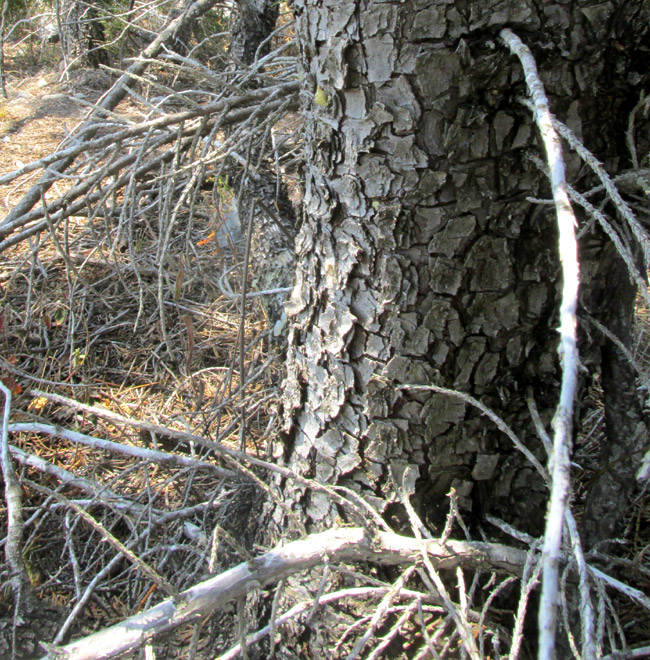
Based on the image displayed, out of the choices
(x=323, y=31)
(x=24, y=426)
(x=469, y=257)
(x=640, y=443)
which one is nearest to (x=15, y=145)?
(x=24, y=426)

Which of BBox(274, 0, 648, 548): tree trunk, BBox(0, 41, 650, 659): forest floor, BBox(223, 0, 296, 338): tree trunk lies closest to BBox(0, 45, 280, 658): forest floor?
BBox(0, 41, 650, 659): forest floor

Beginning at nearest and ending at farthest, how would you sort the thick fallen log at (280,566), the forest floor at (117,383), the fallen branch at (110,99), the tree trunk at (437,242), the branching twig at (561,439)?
the branching twig at (561,439)
the thick fallen log at (280,566)
the tree trunk at (437,242)
the fallen branch at (110,99)
the forest floor at (117,383)

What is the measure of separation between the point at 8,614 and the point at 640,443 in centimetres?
184

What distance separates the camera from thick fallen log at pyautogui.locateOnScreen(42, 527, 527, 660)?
0.89m

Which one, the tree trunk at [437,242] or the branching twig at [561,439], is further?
the tree trunk at [437,242]

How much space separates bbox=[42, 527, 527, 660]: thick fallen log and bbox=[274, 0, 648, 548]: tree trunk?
0.15 m

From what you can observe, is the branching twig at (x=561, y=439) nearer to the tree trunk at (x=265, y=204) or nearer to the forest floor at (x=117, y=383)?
the forest floor at (x=117, y=383)

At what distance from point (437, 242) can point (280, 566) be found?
71 centimetres

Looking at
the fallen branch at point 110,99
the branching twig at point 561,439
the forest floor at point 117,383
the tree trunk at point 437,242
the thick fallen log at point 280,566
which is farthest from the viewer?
the forest floor at point 117,383

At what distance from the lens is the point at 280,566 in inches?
41.3

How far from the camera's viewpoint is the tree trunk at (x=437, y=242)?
1039mm

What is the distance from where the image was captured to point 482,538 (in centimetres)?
130

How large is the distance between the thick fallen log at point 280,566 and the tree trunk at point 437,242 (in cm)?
15

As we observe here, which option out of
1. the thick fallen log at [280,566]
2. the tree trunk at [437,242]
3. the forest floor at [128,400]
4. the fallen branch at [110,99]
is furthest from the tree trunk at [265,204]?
the thick fallen log at [280,566]
